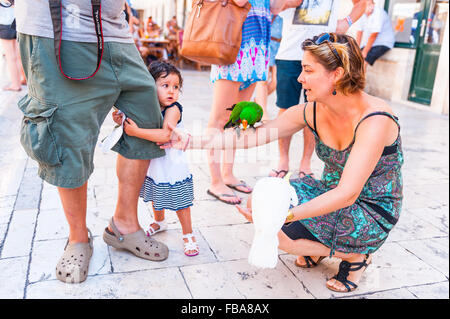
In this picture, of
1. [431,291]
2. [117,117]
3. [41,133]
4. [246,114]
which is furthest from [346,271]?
[41,133]

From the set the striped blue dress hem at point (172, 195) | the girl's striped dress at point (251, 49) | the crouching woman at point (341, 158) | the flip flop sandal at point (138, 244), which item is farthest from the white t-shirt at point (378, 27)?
the flip flop sandal at point (138, 244)

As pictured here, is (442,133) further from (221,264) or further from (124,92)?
(124,92)

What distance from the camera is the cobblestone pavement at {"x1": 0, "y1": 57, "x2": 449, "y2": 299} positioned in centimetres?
202

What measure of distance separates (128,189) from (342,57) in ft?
3.98

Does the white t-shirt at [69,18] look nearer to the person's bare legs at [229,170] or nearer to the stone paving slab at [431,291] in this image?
the person's bare legs at [229,170]

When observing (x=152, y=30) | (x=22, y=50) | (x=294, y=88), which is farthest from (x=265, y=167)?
(x=152, y=30)

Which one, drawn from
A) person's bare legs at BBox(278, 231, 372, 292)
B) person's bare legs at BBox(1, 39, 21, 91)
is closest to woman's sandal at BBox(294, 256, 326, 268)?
person's bare legs at BBox(278, 231, 372, 292)

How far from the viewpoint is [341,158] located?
2.08 metres

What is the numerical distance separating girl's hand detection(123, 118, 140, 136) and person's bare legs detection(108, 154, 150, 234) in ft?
0.49

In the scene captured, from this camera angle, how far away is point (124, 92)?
79.8 inches

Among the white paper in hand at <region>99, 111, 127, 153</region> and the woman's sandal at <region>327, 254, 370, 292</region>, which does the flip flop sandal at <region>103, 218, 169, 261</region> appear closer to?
the white paper in hand at <region>99, 111, 127, 153</region>

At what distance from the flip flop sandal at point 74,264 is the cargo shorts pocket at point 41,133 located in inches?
19.3

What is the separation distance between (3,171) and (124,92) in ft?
6.21

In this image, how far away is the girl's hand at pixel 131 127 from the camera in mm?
2070
